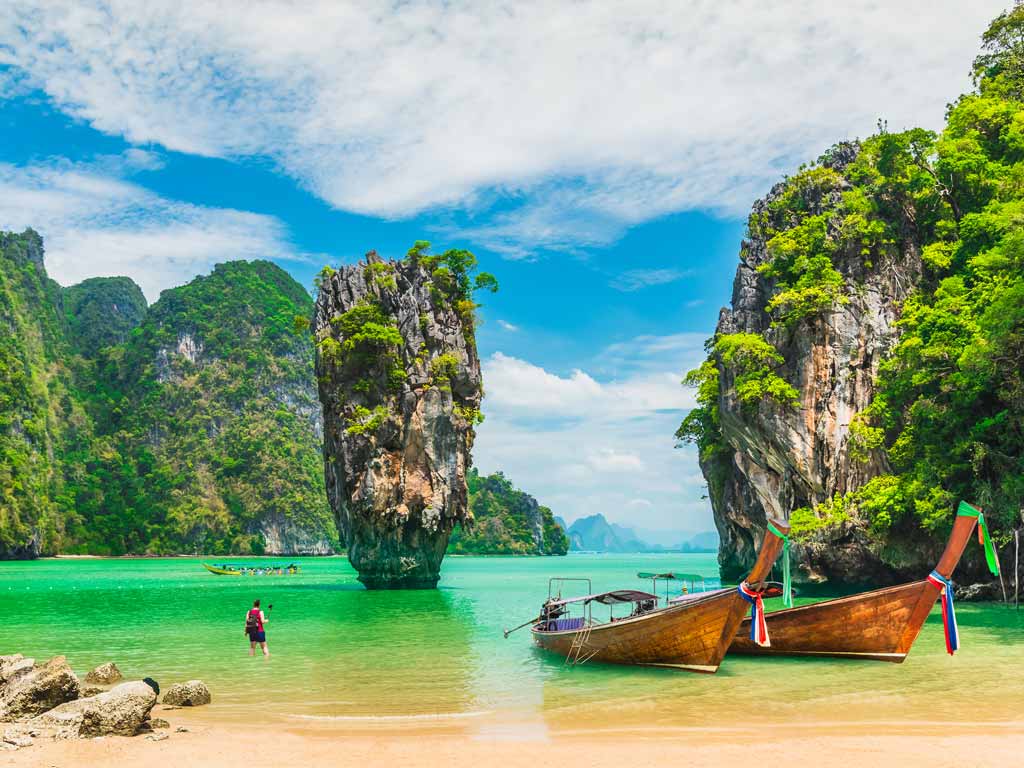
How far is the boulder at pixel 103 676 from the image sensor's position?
12.8m

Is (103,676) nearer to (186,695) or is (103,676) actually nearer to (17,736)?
(186,695)

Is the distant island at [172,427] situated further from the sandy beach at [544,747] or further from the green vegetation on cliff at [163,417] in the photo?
the sandy beach at [544,747]

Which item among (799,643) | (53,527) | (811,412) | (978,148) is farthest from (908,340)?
(53,527)

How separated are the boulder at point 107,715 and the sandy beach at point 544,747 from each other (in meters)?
0.23

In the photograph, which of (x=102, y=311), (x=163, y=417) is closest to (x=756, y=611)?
(x=163, y=417)

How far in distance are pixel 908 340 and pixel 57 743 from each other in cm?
2367

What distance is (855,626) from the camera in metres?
14.5

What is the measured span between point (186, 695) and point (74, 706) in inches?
70.3

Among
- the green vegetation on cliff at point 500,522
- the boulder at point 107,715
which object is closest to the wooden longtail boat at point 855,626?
the boulder at point 107,715

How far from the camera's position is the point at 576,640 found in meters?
14.8

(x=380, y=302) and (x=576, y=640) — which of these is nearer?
(x=576, y=640)

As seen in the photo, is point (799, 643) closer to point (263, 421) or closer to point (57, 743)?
point (57, 743)

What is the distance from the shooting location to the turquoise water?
35.3 feet

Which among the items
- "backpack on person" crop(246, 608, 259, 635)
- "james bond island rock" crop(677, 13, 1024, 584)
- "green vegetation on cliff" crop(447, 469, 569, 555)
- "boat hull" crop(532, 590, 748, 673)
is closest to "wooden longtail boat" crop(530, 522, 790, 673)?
"boat hull" crop(532, 590, 748, 673)
